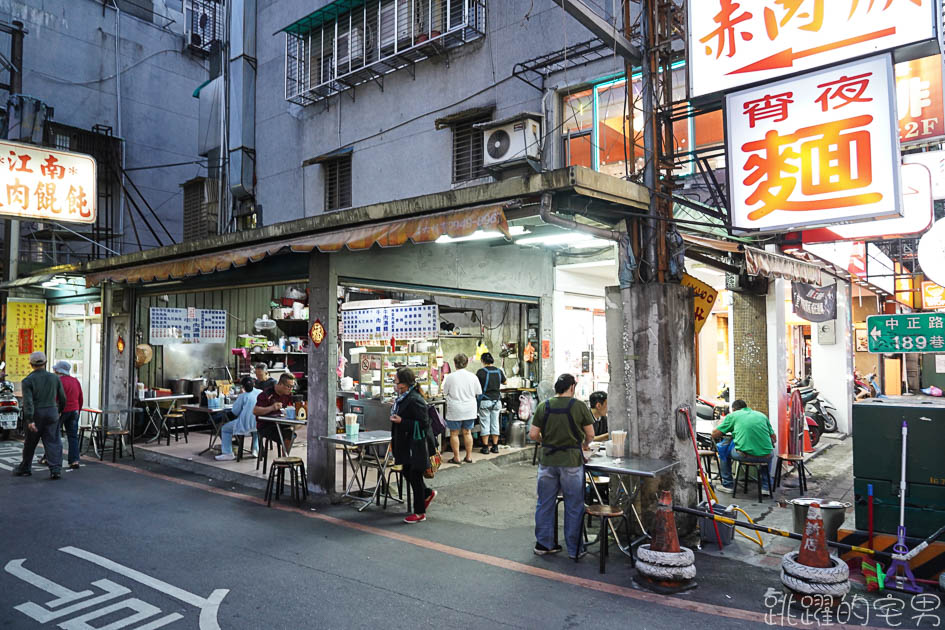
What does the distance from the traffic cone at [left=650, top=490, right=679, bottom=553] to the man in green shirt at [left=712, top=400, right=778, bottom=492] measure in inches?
148

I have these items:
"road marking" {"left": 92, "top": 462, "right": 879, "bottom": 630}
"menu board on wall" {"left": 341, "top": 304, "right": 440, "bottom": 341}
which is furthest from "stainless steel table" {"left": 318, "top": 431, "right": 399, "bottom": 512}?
"menu board on wall" {"left": 341, "top": 304, "right": 440, "bottom": 341}

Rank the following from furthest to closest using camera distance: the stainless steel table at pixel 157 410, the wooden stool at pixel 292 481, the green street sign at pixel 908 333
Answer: the stainless steel table at pixel 157 410, the wooden stool at pixel 292 481, the green street sign at pixel 908 333

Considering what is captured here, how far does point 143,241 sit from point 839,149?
20.7m

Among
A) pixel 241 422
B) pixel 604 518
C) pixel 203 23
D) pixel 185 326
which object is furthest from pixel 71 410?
pixel 203 23

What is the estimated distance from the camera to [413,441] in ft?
24.8

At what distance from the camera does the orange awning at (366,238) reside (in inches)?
259

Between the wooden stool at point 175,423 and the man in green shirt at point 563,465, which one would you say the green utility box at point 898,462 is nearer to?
the man in green shirt at point 563,465

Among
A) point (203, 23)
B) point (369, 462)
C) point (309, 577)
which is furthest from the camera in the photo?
point (203, 23)

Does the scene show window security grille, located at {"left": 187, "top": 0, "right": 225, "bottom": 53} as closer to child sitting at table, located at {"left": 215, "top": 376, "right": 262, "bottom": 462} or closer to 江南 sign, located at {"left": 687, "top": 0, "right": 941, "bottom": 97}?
child sitting at table, located at {"left": 215, "top": 376, "right": 262, "bottom": 462}

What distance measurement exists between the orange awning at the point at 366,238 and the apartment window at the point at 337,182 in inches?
222

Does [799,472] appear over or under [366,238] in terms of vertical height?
under

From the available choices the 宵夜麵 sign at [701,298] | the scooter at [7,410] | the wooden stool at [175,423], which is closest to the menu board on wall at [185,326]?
the wooden stool at [175,423]

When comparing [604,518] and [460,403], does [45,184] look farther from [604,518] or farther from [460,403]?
[604,518]

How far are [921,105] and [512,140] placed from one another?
6.21m
